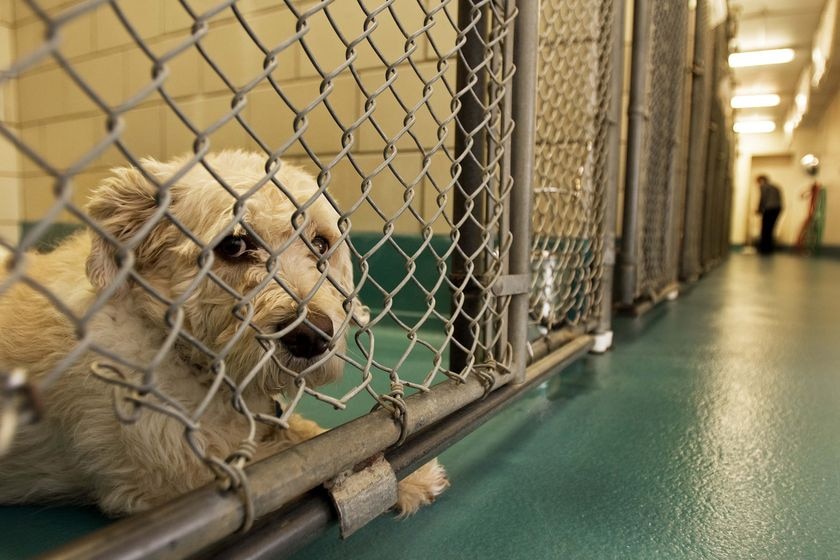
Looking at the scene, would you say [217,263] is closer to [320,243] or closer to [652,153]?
[320,243]

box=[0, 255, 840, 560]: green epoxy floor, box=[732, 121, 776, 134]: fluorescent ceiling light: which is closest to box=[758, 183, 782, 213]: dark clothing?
box=[732, 121, 776, 134]: fluorescent ceiling light

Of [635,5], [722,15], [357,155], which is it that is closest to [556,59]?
[635,5]

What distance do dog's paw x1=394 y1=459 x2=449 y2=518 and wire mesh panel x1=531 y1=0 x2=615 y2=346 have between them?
102cm

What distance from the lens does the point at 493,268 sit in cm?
142

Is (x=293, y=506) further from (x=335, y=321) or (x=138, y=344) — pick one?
(x=138, y=344)

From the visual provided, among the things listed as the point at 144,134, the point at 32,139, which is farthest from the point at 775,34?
the point at 32,139

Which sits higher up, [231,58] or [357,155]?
[231,58]

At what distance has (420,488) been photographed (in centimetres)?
121

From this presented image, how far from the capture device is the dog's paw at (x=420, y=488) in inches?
45.4

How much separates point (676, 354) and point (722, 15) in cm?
630

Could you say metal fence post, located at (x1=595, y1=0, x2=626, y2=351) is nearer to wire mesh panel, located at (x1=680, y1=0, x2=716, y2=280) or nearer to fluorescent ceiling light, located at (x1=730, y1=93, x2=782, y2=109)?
wire mesh panel, located at (x1=680, y1=0, x2=716, y2=280)

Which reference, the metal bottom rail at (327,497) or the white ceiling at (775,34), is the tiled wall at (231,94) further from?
the white ceiling at (775,34)

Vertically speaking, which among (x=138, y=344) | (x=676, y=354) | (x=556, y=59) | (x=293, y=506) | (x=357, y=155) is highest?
(x=556, y=59)

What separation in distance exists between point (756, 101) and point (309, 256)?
735 inches
